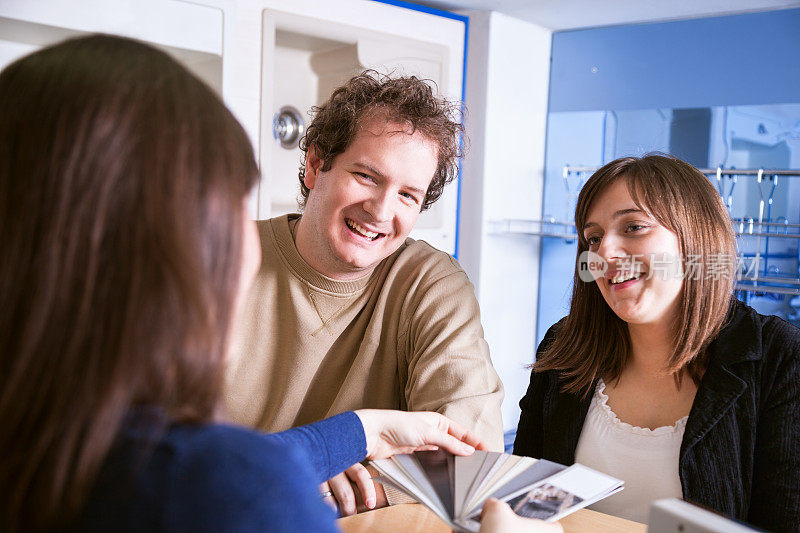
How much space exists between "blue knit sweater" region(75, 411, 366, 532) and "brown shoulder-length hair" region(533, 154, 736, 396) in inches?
42.6

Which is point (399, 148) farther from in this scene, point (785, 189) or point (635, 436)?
point (785, 189)

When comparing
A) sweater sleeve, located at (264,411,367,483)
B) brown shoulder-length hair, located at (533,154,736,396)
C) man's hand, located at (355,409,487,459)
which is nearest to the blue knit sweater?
sweater sleeve, located at (264,411,367,483)

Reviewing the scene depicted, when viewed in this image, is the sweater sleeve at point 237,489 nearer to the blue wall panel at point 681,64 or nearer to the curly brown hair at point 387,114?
the curly brown hair at point 387,114

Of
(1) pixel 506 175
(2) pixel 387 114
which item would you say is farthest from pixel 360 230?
(1) pixel 506 175

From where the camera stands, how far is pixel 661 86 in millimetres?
3150

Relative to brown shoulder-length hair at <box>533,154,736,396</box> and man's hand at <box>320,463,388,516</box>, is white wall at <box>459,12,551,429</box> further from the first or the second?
man's hand at <box>320,463,388,516</box>

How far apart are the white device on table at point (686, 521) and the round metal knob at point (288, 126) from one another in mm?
2411

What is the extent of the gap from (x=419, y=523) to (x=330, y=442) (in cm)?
23

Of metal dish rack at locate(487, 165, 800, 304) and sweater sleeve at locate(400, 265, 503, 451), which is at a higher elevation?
metal dish rack at locate(487, 165, 800, 304)

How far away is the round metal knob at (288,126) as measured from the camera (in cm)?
288

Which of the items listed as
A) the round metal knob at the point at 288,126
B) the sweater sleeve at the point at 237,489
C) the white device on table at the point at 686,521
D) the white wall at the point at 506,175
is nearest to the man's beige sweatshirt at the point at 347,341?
the white device on table at the point at 686,521

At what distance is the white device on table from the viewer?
624 mm

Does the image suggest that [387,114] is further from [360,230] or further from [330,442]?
[330,442]

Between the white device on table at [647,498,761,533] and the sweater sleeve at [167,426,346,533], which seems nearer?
the sweater sleeve at [167,426,346,533]
